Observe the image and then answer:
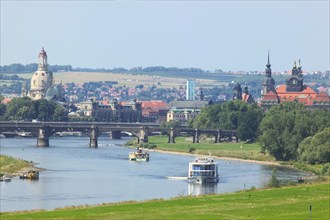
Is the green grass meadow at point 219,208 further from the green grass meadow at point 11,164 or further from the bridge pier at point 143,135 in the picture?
the bridge pier at point 143,135

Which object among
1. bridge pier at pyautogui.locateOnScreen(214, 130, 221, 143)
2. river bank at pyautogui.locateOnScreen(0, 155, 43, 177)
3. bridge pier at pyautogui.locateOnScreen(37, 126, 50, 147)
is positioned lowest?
bridge pier at pyautogui.locateOnScreen(214, 130, 221, 143)

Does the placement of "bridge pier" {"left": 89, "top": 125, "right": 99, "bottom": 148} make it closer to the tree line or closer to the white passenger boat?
the tree line

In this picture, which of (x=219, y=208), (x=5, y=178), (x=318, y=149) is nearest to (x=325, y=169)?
(x=318, y=149)

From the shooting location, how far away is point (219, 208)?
233 feet

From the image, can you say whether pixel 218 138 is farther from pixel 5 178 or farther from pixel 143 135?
pixel 5 178

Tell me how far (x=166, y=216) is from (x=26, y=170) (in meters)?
49.9

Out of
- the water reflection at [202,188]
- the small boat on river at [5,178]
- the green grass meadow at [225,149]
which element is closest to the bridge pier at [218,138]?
the green grass meadow at [225,149]

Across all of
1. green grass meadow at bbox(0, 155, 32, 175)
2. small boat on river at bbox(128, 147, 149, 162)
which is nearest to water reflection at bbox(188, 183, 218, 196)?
green grass meadow at bbox(0, 155, 32, 175)

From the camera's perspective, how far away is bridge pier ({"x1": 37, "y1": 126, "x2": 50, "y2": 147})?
169688 millimetres

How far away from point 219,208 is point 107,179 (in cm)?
3670

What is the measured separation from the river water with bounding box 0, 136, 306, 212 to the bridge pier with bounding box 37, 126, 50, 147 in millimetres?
16143

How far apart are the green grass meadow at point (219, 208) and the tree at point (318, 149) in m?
39.4

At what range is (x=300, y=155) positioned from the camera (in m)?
128

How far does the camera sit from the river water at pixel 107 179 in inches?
3445
